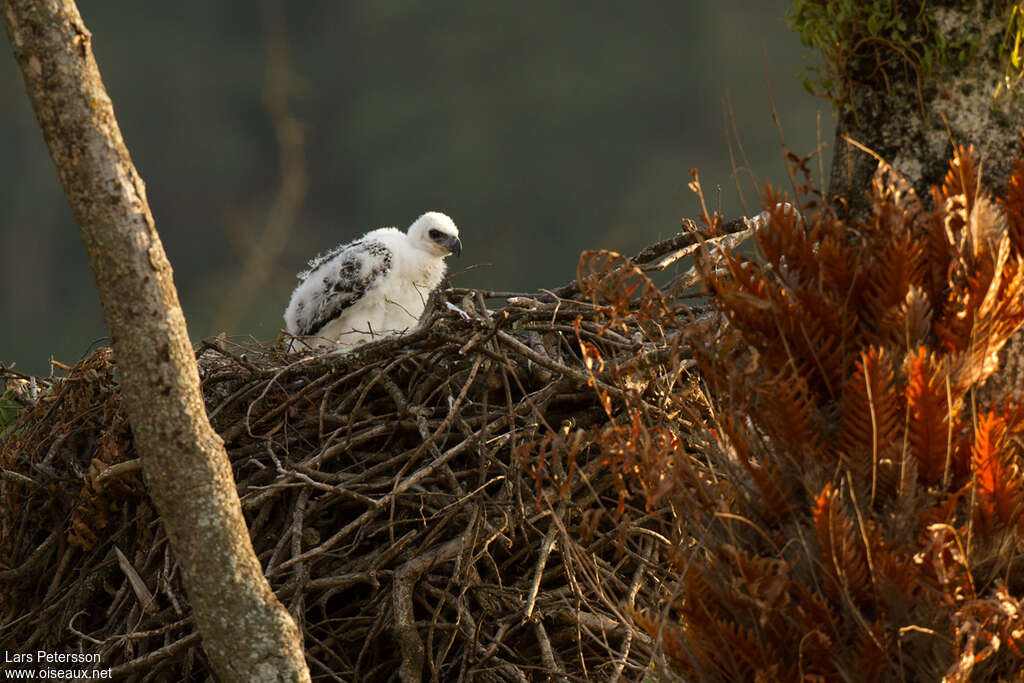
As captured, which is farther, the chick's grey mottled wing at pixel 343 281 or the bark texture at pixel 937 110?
the chick's grey mottled wing at pixel 343 281

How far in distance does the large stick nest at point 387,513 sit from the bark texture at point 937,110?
3.35ft

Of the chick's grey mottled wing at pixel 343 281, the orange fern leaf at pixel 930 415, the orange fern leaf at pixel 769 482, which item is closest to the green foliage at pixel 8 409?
the chick's grey mottled wing at pixel 343 281

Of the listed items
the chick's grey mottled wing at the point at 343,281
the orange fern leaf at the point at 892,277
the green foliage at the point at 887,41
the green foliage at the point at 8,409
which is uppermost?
the green foliage at the point at 887,41

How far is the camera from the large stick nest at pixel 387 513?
337 centimetres

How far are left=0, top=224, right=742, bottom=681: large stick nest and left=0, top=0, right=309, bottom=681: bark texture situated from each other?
847 mm

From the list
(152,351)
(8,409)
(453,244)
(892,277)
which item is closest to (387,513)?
(152,351)

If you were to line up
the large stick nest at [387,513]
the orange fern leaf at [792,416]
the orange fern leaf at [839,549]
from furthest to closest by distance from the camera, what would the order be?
the large stick nest at [387,513] < the orange fern leaf at [792,416] < the orange fern leaf at [839,549]

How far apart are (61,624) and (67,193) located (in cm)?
200

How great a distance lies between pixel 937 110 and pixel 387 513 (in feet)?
7.32

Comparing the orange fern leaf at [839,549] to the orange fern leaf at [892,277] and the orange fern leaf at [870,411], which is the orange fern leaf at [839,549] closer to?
the orange fern leaf at [870,411]

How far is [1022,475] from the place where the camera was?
1.93 m

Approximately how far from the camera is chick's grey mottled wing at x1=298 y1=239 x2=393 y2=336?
5.24m

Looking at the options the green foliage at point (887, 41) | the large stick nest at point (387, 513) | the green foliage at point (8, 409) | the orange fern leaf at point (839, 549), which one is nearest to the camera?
the orange fern leaf at point (839, 549)

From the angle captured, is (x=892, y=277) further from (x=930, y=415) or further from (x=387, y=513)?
(x=387, y=513)
